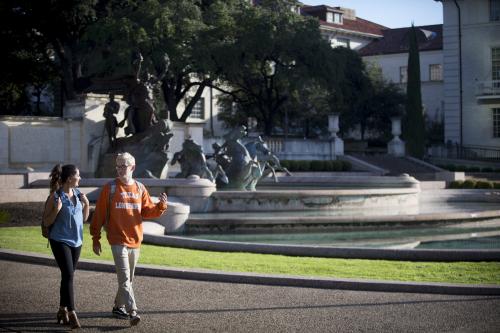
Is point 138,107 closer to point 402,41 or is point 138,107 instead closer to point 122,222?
point 122,222

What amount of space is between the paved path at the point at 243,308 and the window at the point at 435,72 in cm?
6878

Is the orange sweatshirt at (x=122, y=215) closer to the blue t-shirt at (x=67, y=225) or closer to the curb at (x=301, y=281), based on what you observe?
the blue t-shirt at (x=67, y=225)

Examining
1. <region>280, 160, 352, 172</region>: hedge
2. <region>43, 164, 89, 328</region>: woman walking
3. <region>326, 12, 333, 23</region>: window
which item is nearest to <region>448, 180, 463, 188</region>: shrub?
<region>280, 160, 352, 172</region>: hedge

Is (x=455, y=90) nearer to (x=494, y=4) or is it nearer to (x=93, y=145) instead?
(x=494, y=4)

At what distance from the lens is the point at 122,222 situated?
8789mm

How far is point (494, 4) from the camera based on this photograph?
192 feet

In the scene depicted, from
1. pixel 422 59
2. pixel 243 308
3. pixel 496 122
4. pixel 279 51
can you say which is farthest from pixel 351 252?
pixel 422 59

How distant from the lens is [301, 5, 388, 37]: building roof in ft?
273

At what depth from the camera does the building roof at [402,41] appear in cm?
7900

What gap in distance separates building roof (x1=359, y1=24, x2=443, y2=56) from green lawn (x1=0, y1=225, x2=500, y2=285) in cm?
6649

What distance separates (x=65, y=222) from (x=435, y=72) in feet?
236

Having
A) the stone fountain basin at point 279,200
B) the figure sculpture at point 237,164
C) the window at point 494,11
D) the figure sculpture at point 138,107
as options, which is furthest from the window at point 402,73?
the stone fountain basin at point 279,200

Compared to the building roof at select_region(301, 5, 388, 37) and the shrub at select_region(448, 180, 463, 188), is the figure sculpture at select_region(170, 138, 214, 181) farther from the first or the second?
the building roof at select_region(301, 5, 388, 37)

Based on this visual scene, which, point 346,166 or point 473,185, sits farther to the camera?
point 346,166
